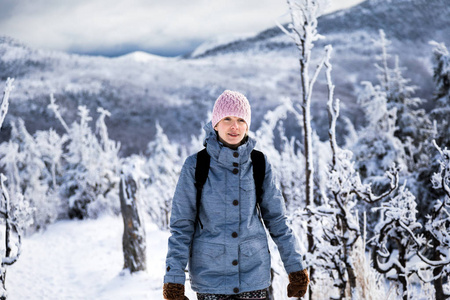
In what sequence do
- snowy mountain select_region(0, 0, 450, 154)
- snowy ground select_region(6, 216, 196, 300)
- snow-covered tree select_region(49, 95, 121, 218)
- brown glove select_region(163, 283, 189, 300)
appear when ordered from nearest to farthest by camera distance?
brown glove select_region(163, 283, 189, 300) → snowy ground select_region(6, 216, 196, 300) → snow-covered tree select_region(49, 95, 121, 218) → snowy mountain select_region(0, 0, 450, 154)

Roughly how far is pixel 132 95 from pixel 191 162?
86.2 metres

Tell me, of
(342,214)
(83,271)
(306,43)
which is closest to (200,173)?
(342,214)

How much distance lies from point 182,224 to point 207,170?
1.02 feet

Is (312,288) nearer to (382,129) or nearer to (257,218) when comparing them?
(257,218)

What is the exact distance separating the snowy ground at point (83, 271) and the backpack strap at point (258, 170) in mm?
3152

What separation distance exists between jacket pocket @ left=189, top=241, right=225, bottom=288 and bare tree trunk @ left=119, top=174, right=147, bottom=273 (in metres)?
4.36

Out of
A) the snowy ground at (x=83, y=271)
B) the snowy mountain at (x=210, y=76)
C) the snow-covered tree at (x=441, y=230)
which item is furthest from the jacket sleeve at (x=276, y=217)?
the snowy mountain at (x=210, y=76)

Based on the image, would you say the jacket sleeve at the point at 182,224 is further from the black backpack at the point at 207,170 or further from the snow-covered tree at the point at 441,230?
the snow-covered tree at the point at 441,230

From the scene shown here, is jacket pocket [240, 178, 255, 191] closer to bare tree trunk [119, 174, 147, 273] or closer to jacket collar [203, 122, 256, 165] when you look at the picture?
jacket collar [203, 122, 256, 165]

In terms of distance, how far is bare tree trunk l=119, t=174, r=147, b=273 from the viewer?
5.90m

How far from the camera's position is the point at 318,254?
9.98 ft

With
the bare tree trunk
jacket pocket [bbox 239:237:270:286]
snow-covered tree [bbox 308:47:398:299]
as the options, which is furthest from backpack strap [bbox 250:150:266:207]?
the bare tree trunk

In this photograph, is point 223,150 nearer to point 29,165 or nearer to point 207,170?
point 207,170

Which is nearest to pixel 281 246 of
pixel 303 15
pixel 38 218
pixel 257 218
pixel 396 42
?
pixel 257 218
